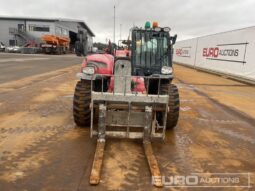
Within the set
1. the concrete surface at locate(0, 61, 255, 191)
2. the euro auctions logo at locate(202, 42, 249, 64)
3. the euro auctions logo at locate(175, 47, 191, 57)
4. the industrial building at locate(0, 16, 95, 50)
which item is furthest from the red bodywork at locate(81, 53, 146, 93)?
the industrial building at locate(0, 16, 95, 50)

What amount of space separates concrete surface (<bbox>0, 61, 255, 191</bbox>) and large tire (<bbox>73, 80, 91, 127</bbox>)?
27 centimetres

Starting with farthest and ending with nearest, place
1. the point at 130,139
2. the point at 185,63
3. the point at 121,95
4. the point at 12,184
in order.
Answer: the point at 185,63 → the point at 130,139 → the point at 121,95 → the point at 12,184

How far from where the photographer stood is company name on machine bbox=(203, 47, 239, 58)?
1858 cm

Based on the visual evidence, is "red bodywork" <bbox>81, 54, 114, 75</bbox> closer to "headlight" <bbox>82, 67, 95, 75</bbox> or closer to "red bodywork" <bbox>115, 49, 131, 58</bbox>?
"headlight" <bbox>82, 67, 95, 75</bbox>

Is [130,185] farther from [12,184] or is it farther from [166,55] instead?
[166,55]

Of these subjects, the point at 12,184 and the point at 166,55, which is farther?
the point at 166,55

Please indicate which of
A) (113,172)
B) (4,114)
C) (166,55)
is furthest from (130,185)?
(4,114)

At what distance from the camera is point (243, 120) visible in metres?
7.79

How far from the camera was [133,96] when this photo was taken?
4.95 m

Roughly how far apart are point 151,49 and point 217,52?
15.9m

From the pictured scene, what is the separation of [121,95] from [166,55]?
2.41 meters

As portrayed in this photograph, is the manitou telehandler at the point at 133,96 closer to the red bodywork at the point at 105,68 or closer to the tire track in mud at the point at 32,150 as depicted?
the red bodywork at the point at 105,68

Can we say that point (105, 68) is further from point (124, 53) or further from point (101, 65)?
point (124, 53)

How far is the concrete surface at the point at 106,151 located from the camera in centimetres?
389
